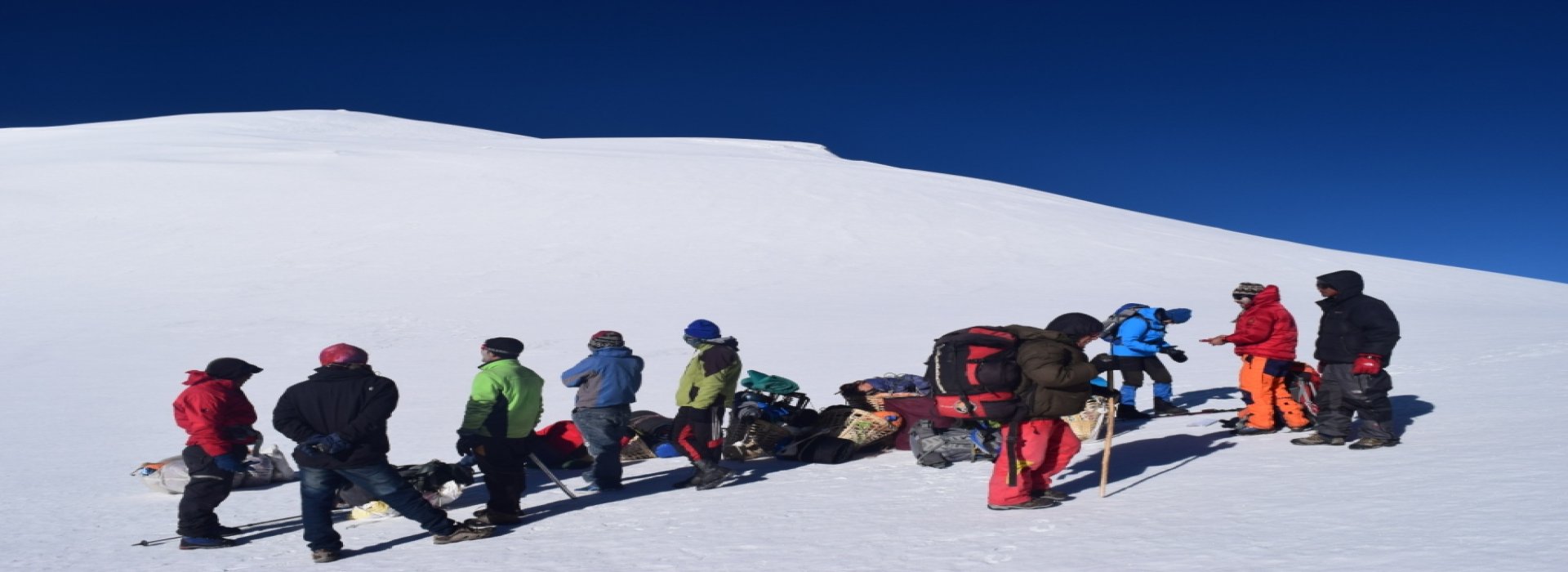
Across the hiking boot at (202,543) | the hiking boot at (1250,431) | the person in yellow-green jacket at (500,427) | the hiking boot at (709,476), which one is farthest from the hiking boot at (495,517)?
the hiking boot at (1250,431)

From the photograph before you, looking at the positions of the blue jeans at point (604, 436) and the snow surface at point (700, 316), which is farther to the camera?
the blue jeans at point (604, 436)

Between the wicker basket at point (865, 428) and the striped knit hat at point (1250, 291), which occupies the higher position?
the striped knit hat at point (1250, 291)

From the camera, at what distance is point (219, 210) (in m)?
25.0

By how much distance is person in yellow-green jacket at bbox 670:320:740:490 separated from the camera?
289 inches

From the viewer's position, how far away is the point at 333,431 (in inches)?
216

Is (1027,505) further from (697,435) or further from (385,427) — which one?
(385,427)

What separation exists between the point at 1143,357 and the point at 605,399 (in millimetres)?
5397

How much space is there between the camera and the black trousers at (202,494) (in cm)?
582

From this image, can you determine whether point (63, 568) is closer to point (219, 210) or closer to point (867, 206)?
point (219, 210)

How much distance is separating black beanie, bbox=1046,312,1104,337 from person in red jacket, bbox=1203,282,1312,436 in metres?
1.98

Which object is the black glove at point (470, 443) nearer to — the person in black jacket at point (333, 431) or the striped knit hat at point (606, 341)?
the person in black jacket at point (333, 431)

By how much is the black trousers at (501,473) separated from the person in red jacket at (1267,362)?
544cm

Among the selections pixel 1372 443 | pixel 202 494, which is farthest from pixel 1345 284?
pixel 202 494

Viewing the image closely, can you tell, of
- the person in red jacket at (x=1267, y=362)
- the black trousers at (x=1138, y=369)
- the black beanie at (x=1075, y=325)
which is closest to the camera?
the black beanie at (x=1075, y=325)
